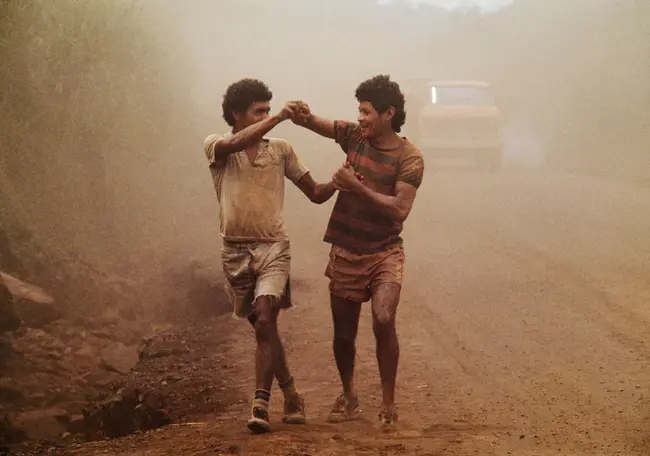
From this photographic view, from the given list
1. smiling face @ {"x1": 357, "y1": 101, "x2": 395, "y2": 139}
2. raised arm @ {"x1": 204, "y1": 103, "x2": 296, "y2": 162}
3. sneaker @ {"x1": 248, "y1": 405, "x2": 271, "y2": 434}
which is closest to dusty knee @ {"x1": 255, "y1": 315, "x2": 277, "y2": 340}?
sneaker @ {"x1": 248, "y1": 405, "x2": 271, "y2": 434}

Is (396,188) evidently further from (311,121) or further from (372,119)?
(311,121)

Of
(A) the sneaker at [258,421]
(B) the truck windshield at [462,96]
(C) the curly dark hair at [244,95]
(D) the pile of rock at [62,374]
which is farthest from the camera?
(B) the truck windshield at [462,96]

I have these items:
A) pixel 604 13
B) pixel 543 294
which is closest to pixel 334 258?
pixel 543 294

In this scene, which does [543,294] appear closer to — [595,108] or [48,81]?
[48,81]

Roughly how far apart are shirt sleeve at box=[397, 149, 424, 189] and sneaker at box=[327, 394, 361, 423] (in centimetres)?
146

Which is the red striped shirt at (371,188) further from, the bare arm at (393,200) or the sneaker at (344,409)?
the sneaker at (344,409)

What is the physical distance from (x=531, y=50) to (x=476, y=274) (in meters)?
24.7

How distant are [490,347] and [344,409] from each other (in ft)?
7.81

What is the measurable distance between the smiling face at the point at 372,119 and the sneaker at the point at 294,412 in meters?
1.67

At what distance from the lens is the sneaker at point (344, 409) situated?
5.18 meters

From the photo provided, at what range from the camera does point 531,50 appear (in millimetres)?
32469

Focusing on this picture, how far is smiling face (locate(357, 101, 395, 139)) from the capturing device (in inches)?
189

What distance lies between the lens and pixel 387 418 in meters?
4.90

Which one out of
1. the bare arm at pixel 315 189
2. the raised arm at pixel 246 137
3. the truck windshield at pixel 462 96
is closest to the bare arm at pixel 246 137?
the raised arm at pixel 246 137
